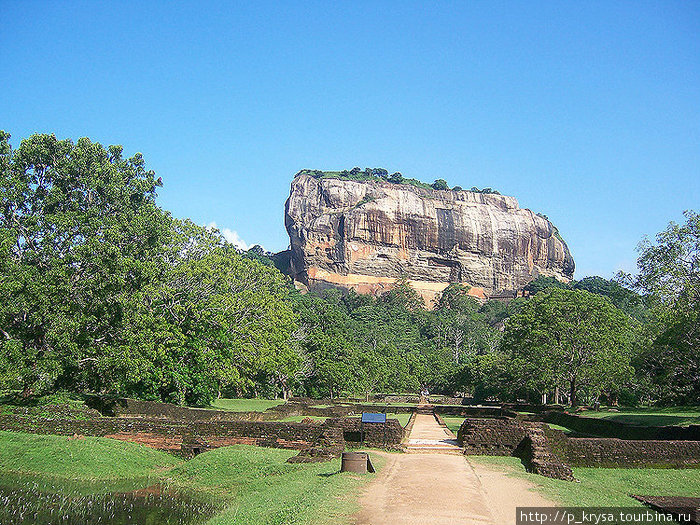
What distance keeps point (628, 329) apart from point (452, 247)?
99.3m

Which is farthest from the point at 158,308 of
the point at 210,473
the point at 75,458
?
the point at 210,473

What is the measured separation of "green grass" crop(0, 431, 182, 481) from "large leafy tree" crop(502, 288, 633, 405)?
2433 cm

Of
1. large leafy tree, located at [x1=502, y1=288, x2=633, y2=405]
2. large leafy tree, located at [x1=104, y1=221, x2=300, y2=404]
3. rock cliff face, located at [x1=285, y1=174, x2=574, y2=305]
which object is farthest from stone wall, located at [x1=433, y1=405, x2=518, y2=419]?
rock cliff face, located at [x1=285, y1=174, x2=574, y2=305]

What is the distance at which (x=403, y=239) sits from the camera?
432ft

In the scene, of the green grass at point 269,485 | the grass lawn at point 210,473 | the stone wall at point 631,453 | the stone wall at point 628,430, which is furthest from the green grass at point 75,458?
the stone wall at point 628,430

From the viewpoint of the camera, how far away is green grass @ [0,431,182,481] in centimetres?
1246

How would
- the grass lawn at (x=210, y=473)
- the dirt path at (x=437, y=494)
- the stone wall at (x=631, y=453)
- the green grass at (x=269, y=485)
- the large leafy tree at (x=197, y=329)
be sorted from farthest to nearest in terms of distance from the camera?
1. the large leafy tree at (x=197, y=329)
2. the stone wall at (x=631, y=453)
3. the grass lawn at (x=210, y=473)
4. the green grass at (x=269, y=485)
5. the dirt path at (x=437, y=494)

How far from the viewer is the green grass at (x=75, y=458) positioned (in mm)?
12461

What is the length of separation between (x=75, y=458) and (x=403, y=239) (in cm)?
12071

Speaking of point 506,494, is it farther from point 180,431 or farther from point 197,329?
point 197,329

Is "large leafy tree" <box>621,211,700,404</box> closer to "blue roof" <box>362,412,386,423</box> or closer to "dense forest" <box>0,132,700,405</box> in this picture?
"dense forest" <box>0,132,700,405</box>

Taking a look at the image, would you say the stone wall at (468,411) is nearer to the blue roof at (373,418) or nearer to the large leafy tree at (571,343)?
the large leafy tree at (571,343)

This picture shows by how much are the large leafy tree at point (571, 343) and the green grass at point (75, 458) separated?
24.3m

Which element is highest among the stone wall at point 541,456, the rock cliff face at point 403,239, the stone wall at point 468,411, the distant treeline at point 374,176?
→ the distant treeline at point 374,176
